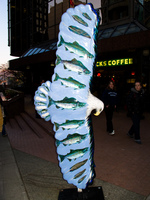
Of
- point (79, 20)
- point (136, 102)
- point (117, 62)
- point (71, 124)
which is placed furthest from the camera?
point (117, 62)

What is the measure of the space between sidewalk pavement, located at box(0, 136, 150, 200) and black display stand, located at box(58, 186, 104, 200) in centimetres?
19

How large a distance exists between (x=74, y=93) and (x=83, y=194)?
1551mm

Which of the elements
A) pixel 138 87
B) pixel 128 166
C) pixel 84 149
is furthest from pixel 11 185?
pixel 138 87

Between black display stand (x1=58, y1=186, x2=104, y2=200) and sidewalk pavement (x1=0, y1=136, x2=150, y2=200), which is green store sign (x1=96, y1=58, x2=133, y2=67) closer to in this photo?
sidewalk pavement (x1=0, y1=136, x2=150, y2=200)

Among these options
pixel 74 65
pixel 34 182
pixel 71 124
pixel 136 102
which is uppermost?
pixel 74 65

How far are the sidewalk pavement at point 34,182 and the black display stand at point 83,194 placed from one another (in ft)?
0.63

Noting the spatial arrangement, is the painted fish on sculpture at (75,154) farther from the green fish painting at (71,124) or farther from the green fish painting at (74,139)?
the green fish painting at (71,124)

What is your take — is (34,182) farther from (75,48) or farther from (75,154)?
(75,48)

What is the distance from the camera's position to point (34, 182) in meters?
3.14

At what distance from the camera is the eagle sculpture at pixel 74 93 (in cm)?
177

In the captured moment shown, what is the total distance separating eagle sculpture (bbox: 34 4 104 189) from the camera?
1.77 meters

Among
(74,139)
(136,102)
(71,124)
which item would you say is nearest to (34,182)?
(74,139)

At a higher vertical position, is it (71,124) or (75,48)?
(75,48)

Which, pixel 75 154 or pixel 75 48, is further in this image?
pixel 75 154
